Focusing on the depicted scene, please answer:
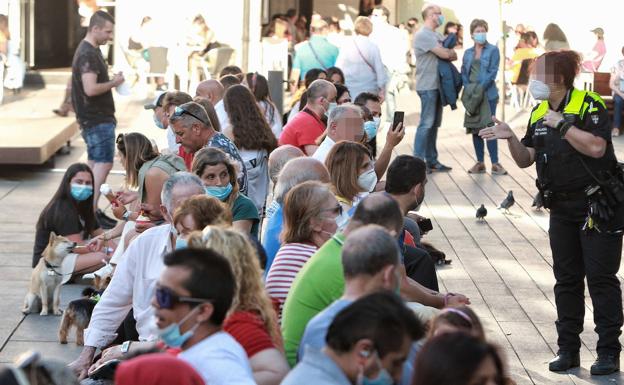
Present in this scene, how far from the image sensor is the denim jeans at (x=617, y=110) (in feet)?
78.0

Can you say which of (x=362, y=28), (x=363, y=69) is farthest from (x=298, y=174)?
(x=362, y=28)

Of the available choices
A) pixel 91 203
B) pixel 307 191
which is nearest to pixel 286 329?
pixel 307 191

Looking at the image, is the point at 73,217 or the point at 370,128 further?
the point at 370,128

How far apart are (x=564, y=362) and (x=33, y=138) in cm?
1106

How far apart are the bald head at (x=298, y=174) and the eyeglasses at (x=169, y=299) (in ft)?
9.78

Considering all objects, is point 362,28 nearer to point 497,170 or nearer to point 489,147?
point 489,147

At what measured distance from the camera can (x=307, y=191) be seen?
6.14 meters

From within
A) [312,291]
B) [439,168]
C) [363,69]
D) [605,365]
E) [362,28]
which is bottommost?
[439,168]

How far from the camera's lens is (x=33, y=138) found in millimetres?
17750

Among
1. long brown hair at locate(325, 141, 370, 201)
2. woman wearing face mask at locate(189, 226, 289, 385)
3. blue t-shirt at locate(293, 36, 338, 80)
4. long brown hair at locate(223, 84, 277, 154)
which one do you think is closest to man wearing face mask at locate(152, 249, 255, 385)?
woman wearing face mask at locate(189, 226, 289, 385)

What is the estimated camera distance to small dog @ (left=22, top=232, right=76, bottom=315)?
952 cm

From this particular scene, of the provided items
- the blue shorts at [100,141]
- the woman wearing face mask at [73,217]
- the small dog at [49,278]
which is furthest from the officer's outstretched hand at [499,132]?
the blue shorts at [100,141]

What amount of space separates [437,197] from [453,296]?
9.02 m

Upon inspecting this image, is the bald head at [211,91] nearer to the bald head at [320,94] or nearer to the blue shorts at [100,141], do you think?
the bald head at [320,94]
